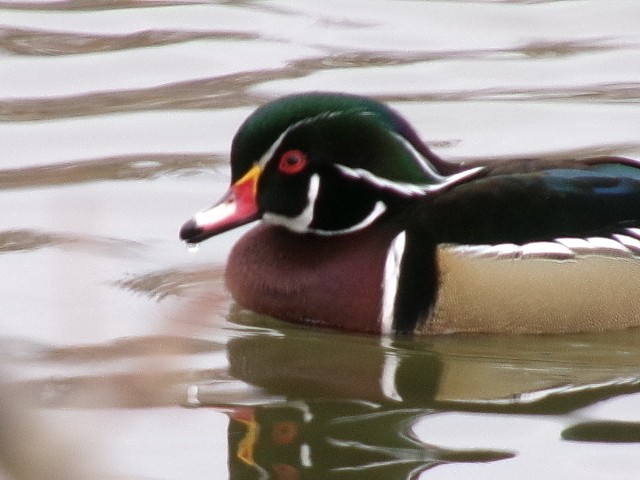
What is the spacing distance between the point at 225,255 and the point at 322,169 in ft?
3.82

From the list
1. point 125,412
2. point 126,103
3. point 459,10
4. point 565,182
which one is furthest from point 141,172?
point 125,412

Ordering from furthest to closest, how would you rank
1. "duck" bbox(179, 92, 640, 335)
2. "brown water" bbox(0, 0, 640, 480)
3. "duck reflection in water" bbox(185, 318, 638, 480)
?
"duck" bbox(179, 92, 640, 335)
"duck reflection in water" bbox(185, 318, 638, 480)
"brown water" bbox(0, 0, 640, 480)

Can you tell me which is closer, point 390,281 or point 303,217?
point 390,281

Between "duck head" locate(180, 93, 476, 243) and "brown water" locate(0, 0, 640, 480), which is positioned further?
"duck head" locate(180, 93, 476, 243)

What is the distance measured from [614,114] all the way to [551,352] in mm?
3305

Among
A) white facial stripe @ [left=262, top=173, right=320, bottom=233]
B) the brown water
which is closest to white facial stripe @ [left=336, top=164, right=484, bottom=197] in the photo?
white facial stripe @ [left=262, top=173, right=320, bottom=233]

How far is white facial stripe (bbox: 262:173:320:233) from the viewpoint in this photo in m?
5.03

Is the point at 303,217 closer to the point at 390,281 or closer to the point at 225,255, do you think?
the point at 390,281

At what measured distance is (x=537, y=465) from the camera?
385 centimetres

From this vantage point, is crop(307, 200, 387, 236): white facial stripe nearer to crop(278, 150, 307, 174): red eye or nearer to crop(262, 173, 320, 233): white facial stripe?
crop(262, 173, 320, 233): white facial stripe

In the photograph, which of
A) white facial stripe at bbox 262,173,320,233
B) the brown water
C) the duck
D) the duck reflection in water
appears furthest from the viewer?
white facial stripe at bbox 262,173,320,233

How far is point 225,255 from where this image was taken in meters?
6.03

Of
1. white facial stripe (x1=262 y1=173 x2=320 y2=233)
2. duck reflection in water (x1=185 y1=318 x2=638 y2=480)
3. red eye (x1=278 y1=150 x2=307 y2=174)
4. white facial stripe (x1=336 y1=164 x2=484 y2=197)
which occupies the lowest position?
duck reflection in water (x1=185 y1=318 x2=638 y2=480)

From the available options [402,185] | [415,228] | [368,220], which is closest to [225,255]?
[368,220]
